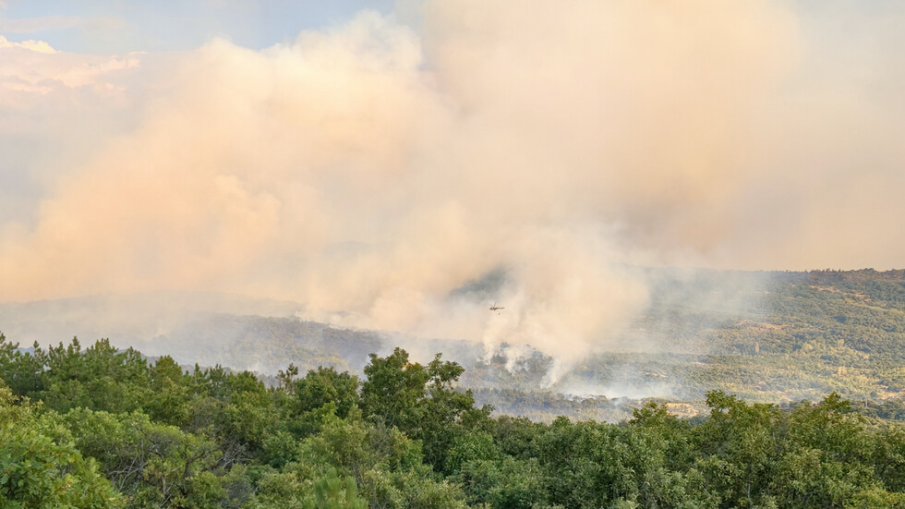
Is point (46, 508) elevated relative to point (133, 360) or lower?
lower

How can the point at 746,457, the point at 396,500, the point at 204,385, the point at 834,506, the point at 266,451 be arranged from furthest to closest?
the point at 204,385 → the point at 266,451 → the point at 746,457 → the point at 834,506 → the point at 396,500

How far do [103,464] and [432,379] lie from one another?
30696 mm

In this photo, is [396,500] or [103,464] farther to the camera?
[103,464]

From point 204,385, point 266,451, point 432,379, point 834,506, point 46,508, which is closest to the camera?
point 46,508

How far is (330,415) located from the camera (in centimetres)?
4847

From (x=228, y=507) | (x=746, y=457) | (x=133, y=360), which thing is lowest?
(x=228, y=507)

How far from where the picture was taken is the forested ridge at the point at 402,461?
61.9ft

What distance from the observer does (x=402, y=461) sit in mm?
43438

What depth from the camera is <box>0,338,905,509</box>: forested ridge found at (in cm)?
1888

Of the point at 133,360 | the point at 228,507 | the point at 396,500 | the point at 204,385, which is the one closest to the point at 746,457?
the point at 396,500

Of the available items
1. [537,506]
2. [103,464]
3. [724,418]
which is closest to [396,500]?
[537,506]

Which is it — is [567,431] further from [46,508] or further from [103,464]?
[46,508]

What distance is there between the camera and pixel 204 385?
69.4 meters

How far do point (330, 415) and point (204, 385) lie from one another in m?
26.5
